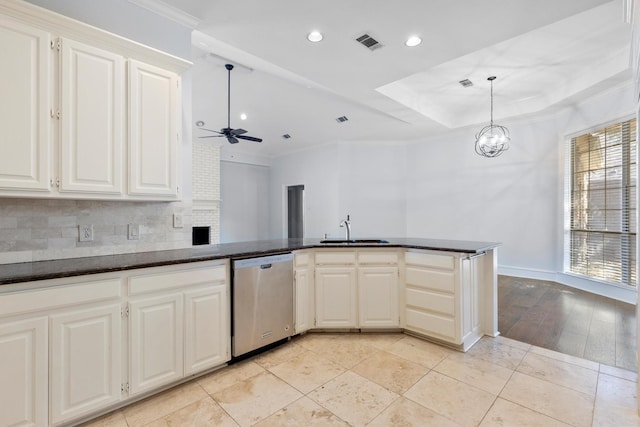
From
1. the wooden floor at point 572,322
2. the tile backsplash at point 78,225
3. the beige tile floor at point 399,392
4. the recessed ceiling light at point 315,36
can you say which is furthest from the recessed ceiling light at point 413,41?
the wooden floor at point 572,322

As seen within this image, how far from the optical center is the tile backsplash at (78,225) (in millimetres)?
1879

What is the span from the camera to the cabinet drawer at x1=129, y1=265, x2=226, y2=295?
1.88 metres

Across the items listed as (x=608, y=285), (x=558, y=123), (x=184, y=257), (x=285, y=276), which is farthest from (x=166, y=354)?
(x=558, y=123)

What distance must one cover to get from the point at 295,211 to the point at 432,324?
6.07m

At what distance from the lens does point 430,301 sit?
278 centimetres

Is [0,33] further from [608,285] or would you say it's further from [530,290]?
[608,285]

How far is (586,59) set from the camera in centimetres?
392

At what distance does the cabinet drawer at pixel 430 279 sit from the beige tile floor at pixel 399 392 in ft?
1.87

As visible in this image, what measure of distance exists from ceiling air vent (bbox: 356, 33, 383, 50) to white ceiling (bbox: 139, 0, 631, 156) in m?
0.06

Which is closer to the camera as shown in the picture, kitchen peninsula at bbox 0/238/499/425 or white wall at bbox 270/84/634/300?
kitchen peninsula at bbox 0/238/499/425

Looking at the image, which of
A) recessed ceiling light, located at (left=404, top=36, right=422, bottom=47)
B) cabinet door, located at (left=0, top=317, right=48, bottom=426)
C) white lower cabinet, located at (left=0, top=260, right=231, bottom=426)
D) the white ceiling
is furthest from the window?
cabinet door, located at (left=0, top=317, right=48, bottom=426)

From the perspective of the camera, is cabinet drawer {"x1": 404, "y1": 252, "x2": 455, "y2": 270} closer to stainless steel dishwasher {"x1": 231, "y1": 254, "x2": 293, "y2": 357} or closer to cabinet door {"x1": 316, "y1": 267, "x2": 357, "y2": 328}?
cabinet door {"x1": 316, "y1": 267, "x2": 357, "y2": 328}

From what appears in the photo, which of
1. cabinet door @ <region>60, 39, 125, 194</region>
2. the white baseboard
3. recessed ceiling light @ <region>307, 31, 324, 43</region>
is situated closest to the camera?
cabinet door @ <region>60, 39, 125, 194</region>

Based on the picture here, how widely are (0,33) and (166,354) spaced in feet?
6.96
